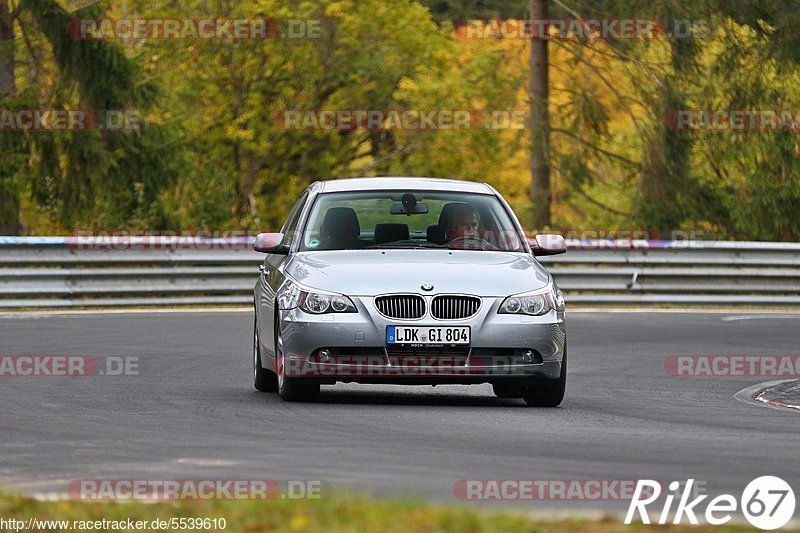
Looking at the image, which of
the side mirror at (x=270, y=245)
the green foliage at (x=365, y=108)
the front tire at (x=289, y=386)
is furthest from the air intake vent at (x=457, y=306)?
the green foliage at (x=365, y=108)

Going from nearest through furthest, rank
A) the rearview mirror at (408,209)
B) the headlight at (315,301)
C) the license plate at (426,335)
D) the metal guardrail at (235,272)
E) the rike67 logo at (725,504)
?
the rike67 logo at (725,504)
the license plate at (426,335)
the headlight at (315,301)
the rearview mirror at (408,209)
the metal guardrail at (235,272)

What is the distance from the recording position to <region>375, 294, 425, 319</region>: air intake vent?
12492 millimetres

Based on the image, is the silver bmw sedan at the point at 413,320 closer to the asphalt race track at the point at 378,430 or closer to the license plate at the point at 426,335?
the license plate at the point at 426,335

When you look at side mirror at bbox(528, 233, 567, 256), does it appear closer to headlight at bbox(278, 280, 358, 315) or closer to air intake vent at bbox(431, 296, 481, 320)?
air intake vent at bbox(431, 296, 481, 320)

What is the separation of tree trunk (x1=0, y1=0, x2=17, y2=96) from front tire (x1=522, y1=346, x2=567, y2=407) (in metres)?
22.9

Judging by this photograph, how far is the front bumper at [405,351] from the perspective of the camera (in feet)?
40.9

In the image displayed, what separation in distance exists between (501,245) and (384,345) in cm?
181

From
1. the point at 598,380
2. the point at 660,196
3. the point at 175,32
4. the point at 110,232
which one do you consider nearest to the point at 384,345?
the point at 598,380

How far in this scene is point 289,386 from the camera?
1291 cm

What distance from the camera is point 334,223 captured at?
45.1 ft

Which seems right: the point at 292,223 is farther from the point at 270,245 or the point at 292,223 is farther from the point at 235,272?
the point at 235,272

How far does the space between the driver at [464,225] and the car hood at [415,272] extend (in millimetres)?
350

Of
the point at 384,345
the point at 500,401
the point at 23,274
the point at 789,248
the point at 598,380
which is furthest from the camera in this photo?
the point at 789,248

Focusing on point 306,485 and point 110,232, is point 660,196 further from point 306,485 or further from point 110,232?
point 306,485
